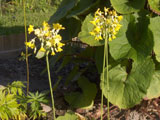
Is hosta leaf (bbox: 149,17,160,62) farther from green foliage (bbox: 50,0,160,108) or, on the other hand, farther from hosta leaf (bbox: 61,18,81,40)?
hosta leaf (bbox: 61,18,81,40)

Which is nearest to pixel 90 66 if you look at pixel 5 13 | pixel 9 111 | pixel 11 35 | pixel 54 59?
pixel 54 59

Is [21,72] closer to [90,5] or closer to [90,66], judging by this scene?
[90,66]

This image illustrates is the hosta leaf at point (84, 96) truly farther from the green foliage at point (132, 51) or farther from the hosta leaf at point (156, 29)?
the hosta leaf at point (156, 29)

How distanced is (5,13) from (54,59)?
337 cm

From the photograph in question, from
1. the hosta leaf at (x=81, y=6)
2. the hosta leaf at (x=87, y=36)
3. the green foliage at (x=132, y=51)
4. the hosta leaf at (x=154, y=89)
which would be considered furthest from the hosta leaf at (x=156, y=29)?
the hosta leaf at (x=81, y=6)

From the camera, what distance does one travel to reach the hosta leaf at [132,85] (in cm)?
215

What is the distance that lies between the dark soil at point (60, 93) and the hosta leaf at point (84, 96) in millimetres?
64

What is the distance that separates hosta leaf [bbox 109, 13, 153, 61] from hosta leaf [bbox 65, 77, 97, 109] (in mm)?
669

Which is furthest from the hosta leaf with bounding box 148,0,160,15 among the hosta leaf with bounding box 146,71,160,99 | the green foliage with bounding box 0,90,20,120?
the green foliage with bounding box 0,90,20,120

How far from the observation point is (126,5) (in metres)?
2.29

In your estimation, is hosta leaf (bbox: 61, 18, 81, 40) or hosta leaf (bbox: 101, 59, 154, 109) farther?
hosta leaf (bbox: 61, 18, 81, 40)

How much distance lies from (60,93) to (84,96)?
0.44 m

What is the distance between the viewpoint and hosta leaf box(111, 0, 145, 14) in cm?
223

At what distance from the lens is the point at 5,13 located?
5.83m
